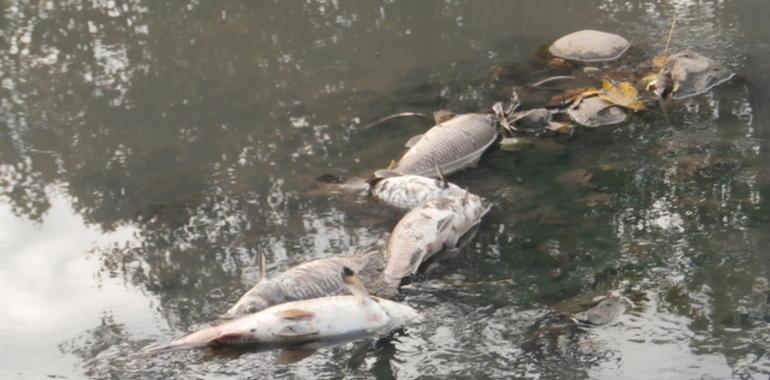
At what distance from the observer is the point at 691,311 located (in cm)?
545

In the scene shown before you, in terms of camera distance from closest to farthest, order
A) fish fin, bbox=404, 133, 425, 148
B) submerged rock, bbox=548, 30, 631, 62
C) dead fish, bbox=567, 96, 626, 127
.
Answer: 1. fish fin, bbox=404, 133, 425, 148
2. dead fish, bbox=567, 96, 626, 127
3. submerged rock, bbox=548, 30, 631, 62

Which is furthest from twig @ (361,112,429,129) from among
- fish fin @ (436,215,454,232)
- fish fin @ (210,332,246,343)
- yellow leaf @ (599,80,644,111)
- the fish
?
fish fin @ (210,332,246,343)

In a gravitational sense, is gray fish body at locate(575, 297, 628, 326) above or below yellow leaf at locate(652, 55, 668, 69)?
below

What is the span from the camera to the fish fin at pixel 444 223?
6.21 m

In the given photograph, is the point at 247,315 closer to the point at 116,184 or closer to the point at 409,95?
the point at 116,184

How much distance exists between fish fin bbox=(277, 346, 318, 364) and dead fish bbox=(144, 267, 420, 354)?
1 cm

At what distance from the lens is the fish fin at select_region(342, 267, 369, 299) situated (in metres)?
5.29

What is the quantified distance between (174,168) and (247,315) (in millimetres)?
2480

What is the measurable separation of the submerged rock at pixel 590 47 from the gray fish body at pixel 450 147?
174 centimetres

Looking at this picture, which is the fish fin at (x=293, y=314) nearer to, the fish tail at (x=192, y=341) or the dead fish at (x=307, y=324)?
the dead fish at (x=307, y=324)

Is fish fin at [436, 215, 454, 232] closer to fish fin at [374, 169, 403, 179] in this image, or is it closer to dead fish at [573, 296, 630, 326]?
fish fin at [374, 169, 403, 179]

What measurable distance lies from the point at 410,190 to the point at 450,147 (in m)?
0.76

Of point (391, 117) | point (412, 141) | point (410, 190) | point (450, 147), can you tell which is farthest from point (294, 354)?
point (391, 117)

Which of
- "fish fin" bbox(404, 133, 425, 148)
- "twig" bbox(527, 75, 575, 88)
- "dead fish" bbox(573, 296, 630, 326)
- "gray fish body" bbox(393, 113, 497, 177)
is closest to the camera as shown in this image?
"dead fish" bbox(573, 296, 630, 326)
